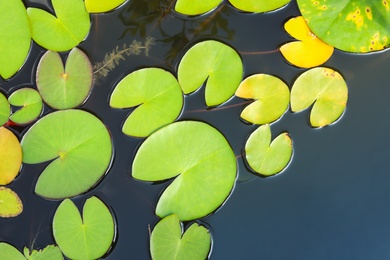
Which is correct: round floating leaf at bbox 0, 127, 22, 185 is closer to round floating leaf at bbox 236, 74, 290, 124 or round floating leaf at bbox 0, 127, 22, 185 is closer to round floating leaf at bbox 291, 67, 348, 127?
round floating leaf at bbox 236, 74, 290, 124

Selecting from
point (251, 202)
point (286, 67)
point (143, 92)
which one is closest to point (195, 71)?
point (143, 92)

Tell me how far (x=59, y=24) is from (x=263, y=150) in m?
0.62

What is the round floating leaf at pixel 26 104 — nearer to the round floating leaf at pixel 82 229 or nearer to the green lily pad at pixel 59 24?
the green lily pad at pixel 59 24

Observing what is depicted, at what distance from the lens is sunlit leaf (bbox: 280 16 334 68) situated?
1149mm

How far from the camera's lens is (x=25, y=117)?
1.09 meters

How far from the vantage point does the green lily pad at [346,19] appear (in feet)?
3.68

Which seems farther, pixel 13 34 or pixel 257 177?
pixel 257 177

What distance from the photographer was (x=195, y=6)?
44.8 inches

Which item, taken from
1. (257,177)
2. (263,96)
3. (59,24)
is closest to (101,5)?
(59,24)

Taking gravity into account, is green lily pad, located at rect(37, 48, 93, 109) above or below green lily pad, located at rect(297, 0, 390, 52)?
below

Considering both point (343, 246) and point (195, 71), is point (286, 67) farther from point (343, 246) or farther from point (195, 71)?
point (343, 246)

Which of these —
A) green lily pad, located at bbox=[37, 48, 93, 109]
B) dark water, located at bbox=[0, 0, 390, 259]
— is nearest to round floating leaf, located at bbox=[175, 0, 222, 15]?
dark water, located at bbox=[0, 0, 390, 259]

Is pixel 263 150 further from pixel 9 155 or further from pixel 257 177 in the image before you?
pixel 9 155

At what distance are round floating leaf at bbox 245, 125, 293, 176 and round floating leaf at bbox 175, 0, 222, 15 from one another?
348 mm
